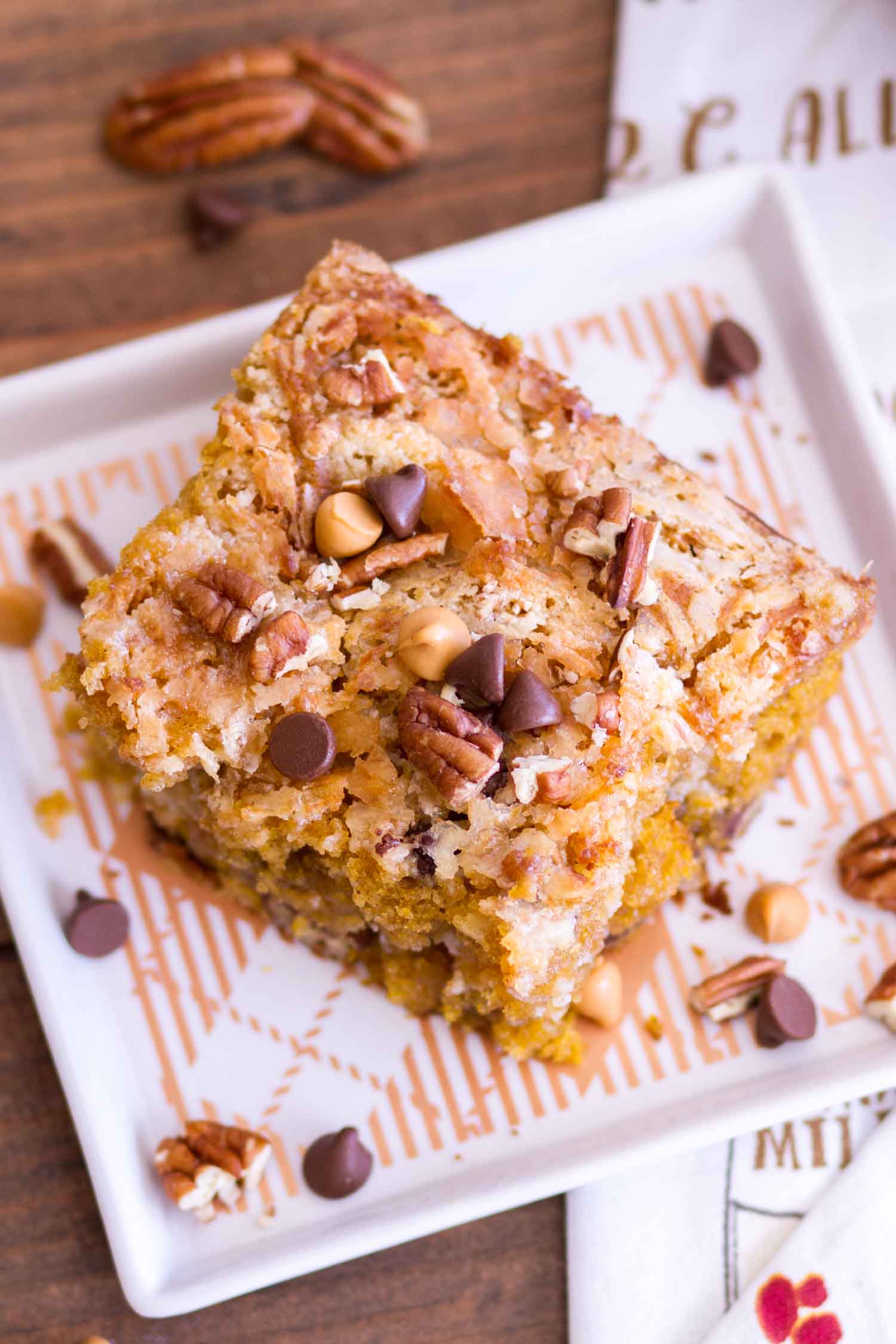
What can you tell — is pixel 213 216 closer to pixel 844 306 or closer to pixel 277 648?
pixel 277 648

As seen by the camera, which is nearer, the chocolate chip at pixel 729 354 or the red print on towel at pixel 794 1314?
the red print on towel at pixel 794 1314

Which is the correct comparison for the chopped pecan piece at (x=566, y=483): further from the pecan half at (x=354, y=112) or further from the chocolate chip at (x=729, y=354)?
the pecan half at (x=354, y=112)

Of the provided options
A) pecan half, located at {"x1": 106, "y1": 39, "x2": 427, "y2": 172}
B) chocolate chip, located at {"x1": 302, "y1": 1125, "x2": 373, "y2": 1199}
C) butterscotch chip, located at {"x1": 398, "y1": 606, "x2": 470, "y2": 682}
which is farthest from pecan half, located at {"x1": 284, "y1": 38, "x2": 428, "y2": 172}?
chocolate chip, located at {"x1": 302, "y1": 1125, "x2": 373, "y2": 1199}

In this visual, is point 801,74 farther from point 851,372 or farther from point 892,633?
point 892,633

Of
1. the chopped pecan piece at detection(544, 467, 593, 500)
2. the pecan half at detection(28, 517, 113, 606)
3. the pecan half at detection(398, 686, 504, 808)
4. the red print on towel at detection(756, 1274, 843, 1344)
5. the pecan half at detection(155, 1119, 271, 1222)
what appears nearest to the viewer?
the pecan half at detection(398, 686, 504, 808)

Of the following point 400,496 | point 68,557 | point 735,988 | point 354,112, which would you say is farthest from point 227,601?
point 354,112

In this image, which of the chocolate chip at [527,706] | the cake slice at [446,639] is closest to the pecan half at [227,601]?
the cake slice at [446,639]

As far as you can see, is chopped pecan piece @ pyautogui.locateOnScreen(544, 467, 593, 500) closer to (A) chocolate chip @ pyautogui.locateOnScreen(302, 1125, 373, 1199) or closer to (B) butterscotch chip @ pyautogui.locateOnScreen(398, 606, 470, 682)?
(B) butterscotch chip @ pyautogui.locateOnScreen(398, 606, 470, 682)
